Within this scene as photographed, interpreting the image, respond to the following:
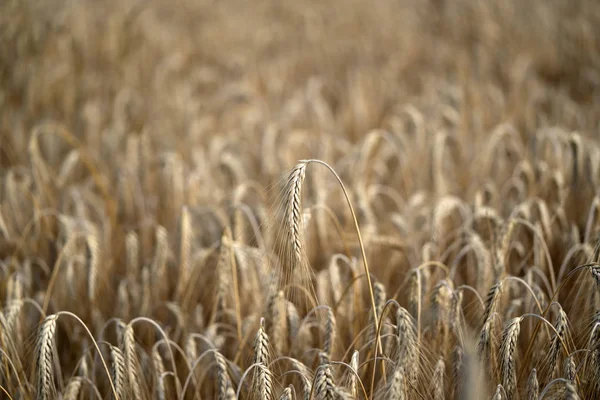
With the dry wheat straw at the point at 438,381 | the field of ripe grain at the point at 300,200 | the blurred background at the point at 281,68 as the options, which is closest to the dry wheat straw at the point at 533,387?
the field of ripe grain at the point at 300,200

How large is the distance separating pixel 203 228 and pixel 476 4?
478 cm

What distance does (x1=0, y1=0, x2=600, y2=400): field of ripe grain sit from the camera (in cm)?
146

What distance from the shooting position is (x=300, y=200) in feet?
4.30

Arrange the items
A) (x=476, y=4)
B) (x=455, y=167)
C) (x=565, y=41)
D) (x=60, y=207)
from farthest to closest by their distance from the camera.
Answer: (x=476, y=4) → (x=565, y=41) → (x=455, y=167) → (x=60, y=207)

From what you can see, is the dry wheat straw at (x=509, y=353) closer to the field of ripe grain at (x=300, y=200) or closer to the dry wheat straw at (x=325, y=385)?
the field of ripe grain at (x=300, y=200)

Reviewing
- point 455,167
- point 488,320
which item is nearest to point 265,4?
point 455,167

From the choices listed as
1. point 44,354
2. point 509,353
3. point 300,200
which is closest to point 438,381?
point 509,353

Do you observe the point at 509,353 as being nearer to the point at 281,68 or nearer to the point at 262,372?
the point at 262,372

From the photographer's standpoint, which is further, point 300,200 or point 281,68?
point 281,68

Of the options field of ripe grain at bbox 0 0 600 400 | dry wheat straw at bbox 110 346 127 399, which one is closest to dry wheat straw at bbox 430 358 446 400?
field of ripe grain at bbox 0 0 600 400

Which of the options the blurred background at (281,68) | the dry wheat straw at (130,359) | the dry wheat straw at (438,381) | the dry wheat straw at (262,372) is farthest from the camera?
the blurred background at (281,68)

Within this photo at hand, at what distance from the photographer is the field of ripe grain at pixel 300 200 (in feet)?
4.79

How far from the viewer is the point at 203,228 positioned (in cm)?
269

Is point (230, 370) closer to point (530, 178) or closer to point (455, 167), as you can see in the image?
point (530, 178)
